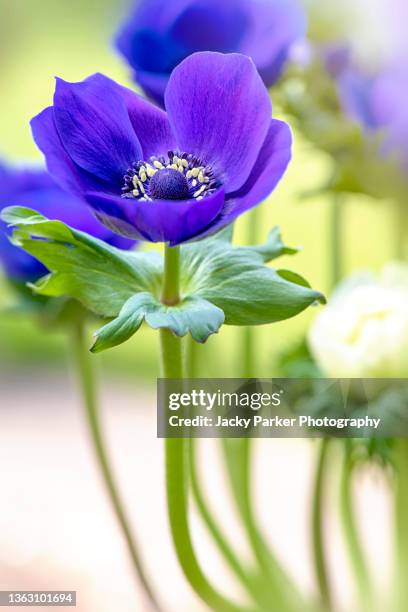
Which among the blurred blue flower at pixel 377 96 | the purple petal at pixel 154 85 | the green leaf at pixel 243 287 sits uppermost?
the blurred blue flower at pixel 377 96

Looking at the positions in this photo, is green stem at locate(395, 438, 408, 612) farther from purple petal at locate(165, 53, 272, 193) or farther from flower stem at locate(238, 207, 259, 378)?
purple petal at locate(165, 53, 272, 193)

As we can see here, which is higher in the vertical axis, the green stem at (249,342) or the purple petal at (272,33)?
the purple petal at (272,33)

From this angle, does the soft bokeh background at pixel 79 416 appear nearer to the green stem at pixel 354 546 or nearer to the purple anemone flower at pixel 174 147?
the green stem at pixel 354 546

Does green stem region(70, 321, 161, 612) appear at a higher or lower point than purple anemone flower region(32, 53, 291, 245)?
lower

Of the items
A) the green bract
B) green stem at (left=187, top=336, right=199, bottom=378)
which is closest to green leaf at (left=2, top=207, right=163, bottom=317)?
the green bract

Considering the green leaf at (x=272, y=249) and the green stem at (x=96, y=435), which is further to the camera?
the green stem at (x=96, y=435)

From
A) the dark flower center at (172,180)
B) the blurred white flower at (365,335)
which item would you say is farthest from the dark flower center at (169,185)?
the blurred white flower at (365,335)

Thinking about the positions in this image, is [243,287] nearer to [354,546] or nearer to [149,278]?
[149,278]

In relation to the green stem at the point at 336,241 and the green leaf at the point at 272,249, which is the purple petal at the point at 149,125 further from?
the green stem at the point at 336,241
